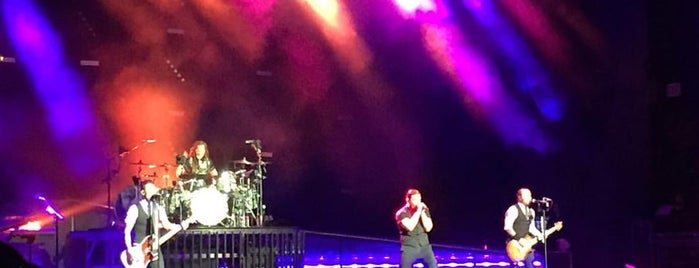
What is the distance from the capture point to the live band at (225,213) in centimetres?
984

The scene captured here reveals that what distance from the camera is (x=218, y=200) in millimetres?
10484

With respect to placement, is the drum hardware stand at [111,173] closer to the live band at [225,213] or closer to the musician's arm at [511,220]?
the live band at [225,213]

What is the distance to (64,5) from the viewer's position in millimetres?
14016

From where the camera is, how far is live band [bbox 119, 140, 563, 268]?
984cm

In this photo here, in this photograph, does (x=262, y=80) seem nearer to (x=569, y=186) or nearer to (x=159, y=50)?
(x=159, y=50)

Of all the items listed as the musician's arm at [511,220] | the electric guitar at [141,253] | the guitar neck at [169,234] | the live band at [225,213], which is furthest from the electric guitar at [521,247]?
the electric guitar at [141,253]

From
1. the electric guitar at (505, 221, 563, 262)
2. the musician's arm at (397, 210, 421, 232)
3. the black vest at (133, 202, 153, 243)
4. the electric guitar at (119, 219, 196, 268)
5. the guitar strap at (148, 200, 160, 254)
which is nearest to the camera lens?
the guitar strap at (148, 200, 160, 254)

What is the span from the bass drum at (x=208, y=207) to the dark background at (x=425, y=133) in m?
Answer: 3.04

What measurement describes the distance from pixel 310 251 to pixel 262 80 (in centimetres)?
314

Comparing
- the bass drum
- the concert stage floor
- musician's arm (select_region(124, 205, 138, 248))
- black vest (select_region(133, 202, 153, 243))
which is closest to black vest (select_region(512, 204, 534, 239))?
the concert stage floor

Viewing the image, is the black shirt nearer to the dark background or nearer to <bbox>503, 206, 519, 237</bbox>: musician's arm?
<bbox>503, 206, 519, 237</bbox>: musician's arm

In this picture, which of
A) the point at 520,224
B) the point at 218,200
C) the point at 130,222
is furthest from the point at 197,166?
the point at 520,224

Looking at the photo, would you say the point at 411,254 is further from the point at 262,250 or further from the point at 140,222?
the point at 140,222

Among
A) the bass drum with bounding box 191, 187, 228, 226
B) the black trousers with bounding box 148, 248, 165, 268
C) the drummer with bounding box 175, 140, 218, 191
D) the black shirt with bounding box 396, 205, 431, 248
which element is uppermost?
the drummer with bounding box 175, 140, 218, 191
